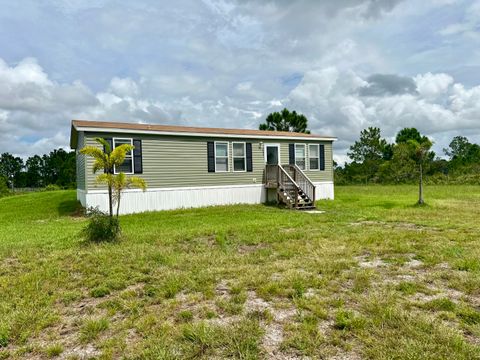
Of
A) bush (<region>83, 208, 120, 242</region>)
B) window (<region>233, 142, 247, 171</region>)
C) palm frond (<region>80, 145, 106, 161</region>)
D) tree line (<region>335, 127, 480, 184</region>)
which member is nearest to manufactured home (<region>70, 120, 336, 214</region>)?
window (<region>233, 142, 247, 171</region>)

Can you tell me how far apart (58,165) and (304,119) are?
4383 cm

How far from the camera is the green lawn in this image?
261 cm

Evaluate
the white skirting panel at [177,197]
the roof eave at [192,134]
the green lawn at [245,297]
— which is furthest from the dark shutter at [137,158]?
the green lawn at [245,297]

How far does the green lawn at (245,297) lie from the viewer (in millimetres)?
2609

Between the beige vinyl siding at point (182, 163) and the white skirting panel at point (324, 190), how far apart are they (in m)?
3.24

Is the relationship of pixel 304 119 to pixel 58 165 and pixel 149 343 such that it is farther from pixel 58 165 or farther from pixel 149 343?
pixel 58 165

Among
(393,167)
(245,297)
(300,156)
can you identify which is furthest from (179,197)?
(393,167)

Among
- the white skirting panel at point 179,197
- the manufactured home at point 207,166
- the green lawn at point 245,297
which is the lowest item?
the green lawn at point 245,297

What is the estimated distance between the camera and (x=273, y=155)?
1545cm

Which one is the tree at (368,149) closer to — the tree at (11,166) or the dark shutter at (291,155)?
the dark shutter at (291,155)

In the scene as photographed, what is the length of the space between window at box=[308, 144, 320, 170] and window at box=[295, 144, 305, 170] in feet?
1.40

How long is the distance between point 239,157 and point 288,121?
17.9 meters

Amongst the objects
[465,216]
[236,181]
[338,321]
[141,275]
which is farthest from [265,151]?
[338,321]

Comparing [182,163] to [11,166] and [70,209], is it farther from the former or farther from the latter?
[11,166]
